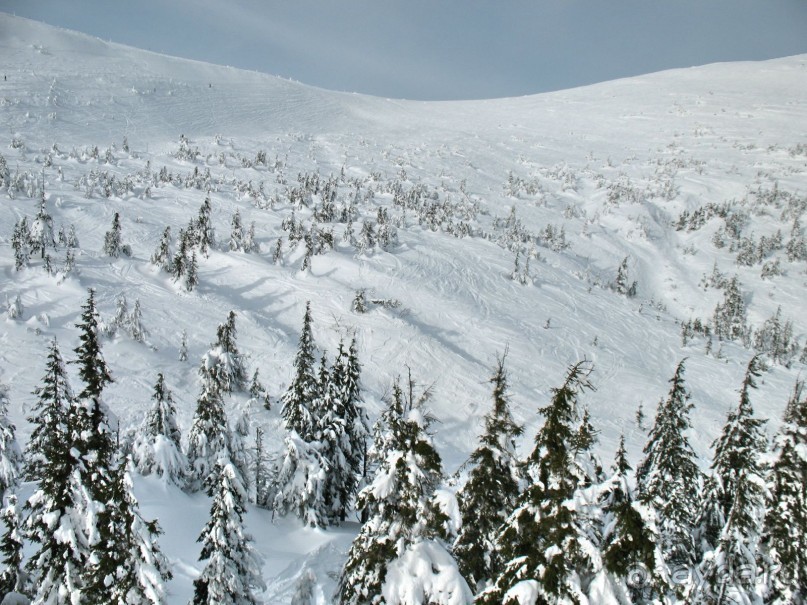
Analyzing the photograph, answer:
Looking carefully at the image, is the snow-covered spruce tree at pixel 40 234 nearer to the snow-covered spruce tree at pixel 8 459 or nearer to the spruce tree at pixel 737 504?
the snow-covered spruce tree at pixel 8 459

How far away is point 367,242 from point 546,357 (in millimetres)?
21430

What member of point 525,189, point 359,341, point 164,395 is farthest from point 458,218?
point 164,395

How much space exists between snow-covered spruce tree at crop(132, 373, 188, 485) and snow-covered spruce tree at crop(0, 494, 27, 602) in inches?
387

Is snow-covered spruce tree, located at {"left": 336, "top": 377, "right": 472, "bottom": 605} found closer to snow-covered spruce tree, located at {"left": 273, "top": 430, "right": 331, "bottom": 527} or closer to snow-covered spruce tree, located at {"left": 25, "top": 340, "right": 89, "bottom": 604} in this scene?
snow-covered spruce tree, located at {"left": 25, "top": 340, "right": 89, "bottom": 604}

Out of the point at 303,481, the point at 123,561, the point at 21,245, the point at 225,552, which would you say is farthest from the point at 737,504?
the point at 21,245

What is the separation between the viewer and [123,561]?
930 cm

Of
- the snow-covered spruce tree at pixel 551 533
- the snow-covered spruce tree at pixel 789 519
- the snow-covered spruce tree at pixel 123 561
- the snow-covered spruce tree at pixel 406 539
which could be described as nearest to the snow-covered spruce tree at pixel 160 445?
the snow-covered spruce tree at pixel 123 561

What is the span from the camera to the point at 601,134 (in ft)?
488

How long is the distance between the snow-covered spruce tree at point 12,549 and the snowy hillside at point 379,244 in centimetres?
554

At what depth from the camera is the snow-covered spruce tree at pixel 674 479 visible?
582 inches

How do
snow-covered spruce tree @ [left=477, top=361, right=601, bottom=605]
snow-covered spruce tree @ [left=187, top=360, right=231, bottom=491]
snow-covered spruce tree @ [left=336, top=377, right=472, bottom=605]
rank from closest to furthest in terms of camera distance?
snow-covered spruce tree @ [left=477, top=361, right=601, bottom=605]
snow-covered spruce tree @ [left=336, top=377, right=472, bottom=605]
snow-covered spruce tree @ [left=187, top=360, right=231, bottom=491]

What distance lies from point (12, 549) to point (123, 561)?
2.49m

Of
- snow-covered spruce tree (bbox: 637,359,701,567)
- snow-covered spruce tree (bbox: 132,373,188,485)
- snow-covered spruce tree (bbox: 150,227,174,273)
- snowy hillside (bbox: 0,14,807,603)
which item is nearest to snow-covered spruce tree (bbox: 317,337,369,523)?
snowy hillside (bbox: 0,14,807,603)

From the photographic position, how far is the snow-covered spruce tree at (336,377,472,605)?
7914 millimetres
